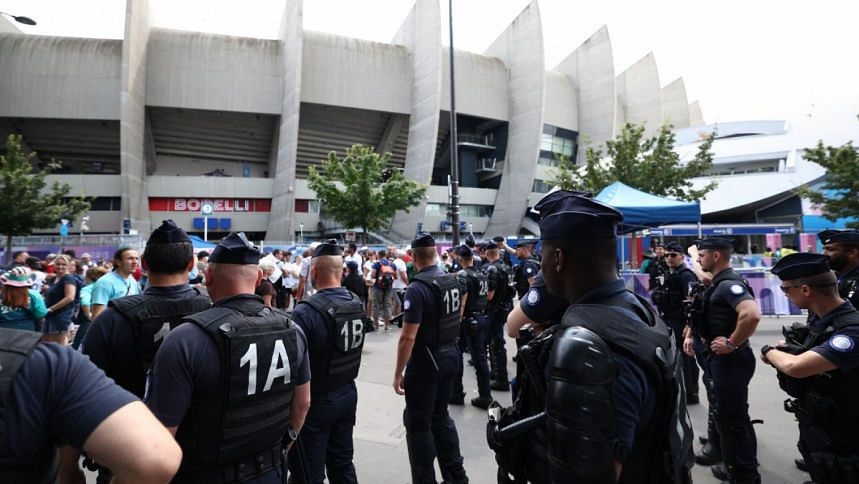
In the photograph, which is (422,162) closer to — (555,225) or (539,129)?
(539,129)

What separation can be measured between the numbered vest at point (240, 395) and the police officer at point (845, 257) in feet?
13.1

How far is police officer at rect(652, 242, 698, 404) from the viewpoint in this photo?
521 cm

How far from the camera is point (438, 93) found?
33312 millimetres

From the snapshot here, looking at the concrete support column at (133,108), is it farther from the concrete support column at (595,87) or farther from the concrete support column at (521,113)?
the concrete support column at (595,87)

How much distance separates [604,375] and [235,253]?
173 cm

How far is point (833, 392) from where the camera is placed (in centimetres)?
233

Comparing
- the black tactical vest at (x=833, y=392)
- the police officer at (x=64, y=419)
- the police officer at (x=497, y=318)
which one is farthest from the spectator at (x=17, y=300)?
the black tactical vest at (x=833, y=392)

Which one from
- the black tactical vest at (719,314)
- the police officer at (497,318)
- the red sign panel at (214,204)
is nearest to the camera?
the black tactical vest at (719,314)

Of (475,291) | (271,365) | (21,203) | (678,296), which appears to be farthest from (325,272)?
(21,203)

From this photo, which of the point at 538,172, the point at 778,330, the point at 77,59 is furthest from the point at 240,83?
the point at 778,330

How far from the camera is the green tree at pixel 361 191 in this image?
25.7m

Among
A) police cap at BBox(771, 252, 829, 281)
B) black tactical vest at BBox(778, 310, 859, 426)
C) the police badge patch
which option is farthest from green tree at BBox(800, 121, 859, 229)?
the police badge patch

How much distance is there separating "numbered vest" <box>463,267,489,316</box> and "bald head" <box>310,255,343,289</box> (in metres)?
2.51

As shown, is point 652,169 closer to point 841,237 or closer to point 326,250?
point 841,237
